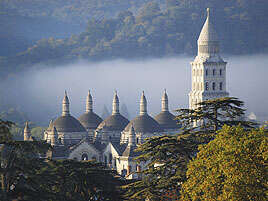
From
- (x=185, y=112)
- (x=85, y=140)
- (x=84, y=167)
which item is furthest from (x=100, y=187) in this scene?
(x=85, y=140)

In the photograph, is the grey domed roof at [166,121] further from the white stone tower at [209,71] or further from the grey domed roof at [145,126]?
the white stone tower at [209,71]

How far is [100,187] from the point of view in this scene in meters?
47.4

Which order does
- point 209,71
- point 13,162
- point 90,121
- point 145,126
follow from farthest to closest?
1. point 209,71
2. point 90,121
3. point 145,126
4. point 13,162

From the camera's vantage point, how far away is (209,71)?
13350 cm

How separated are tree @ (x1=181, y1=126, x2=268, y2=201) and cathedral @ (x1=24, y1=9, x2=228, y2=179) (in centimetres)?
6148

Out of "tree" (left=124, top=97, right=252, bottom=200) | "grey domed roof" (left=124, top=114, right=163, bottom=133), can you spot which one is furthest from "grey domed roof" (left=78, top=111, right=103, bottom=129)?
"tree" (left=124, top=97, right=252, bottom=200)

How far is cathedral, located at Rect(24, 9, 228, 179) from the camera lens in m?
111

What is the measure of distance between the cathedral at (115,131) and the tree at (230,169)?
202 ft

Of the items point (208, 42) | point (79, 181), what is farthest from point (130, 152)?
point (79, 181)

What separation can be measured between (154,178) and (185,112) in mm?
4450

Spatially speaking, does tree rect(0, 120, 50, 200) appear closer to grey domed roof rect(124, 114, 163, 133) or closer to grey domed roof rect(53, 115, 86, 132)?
grey domed roof rect(124, 114, 163, 133)

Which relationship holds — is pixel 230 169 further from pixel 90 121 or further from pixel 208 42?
pixel 208 42

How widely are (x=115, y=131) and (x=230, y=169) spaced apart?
78.8 m

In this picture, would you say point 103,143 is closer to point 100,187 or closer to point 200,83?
point 200,83
